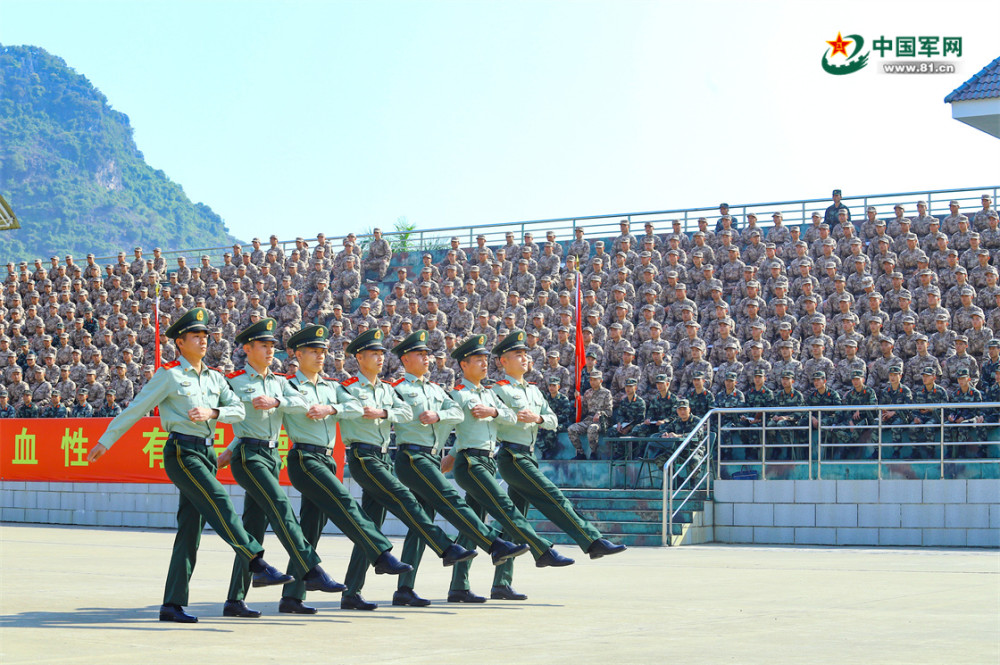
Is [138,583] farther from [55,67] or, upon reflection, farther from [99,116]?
[55,67]

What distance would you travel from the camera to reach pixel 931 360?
16.1 metres

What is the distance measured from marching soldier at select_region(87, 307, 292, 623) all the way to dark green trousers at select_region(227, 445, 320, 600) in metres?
0.22

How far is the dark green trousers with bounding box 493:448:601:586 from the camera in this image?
9180 mm

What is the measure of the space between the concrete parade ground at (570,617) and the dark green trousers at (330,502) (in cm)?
44

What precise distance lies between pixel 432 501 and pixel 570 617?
1.35 meters

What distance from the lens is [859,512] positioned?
15617 mm

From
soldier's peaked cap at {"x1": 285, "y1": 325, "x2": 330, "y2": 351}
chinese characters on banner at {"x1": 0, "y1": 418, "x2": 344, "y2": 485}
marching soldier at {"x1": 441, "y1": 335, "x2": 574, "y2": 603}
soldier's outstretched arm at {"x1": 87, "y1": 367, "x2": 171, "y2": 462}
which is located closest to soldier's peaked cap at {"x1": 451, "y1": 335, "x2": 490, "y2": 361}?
marching soldier at {"x1": 441, "y1": 335, "x2": 574, "y2": 603}

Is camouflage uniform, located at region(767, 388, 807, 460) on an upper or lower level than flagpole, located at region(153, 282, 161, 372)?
lower

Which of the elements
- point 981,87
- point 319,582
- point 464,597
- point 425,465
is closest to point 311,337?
point 425,465

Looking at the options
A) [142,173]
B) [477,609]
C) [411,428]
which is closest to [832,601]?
[477,609]

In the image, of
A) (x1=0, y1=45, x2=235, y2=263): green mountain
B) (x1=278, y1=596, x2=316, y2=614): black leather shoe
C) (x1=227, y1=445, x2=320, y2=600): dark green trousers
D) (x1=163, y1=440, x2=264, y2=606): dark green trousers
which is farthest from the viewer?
(x1=0, y1=45, x2=235, y2=263): green mountain

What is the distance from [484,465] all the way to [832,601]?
2.67m

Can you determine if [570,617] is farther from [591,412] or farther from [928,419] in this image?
[591,412]

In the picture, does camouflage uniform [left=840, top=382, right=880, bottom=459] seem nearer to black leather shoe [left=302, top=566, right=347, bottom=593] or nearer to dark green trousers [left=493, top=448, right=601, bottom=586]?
dark green trousers [left=493, top=448, right=601, bottom=586]
